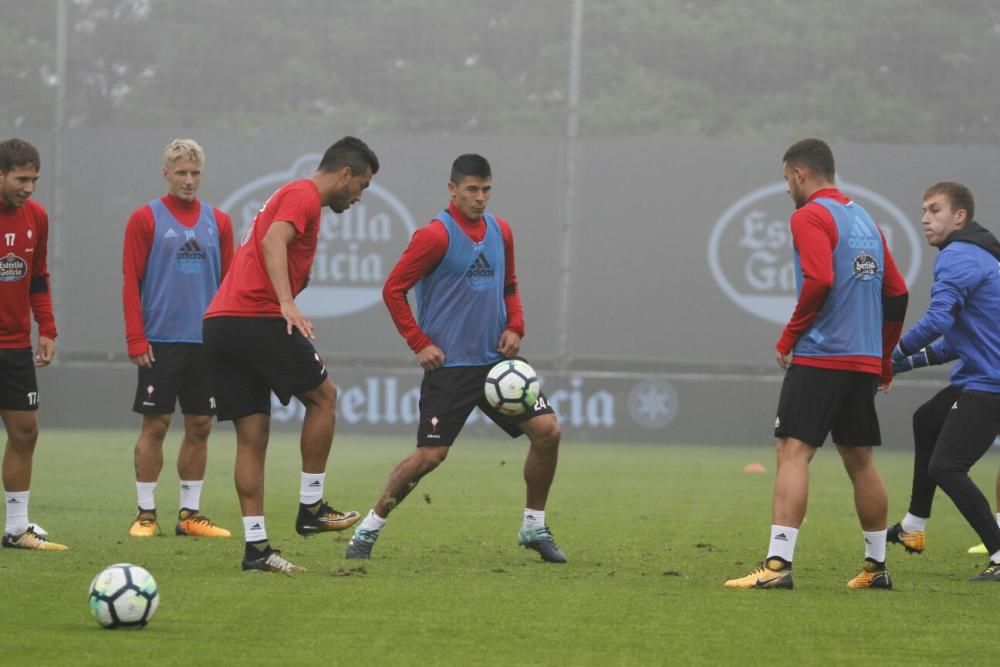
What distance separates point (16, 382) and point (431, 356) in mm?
2391

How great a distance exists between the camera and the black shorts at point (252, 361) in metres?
7.80

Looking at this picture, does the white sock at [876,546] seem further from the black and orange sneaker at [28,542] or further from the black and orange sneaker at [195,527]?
the black and orange sneaker at [28,542]

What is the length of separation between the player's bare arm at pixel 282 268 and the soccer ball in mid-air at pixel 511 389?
1.37 metres

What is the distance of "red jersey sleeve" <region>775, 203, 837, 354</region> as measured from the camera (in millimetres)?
7559

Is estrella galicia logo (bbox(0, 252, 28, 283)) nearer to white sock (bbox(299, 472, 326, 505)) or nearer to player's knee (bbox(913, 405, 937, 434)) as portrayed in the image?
white sock (bbox(299, 472, 326, 505))

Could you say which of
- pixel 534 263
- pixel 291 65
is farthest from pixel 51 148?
→ pixel 534 263

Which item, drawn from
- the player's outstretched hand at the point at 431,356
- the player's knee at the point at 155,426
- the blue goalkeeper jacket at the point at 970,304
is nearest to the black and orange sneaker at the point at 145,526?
the player's knee at the point at 155,426

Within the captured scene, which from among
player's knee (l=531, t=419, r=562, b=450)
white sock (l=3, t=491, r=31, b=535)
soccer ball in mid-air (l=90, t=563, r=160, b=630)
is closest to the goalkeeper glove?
player's knee (l=531, t=419, r=562, b=450)

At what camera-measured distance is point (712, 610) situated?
22.7 ft

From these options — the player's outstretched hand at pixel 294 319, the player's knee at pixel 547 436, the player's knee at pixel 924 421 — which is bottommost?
the player's knee at pixel 547 436

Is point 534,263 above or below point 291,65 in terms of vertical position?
below

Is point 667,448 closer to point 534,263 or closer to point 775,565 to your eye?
point 534,263

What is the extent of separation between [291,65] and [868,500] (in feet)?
55.6

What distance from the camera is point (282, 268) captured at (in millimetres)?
7602
